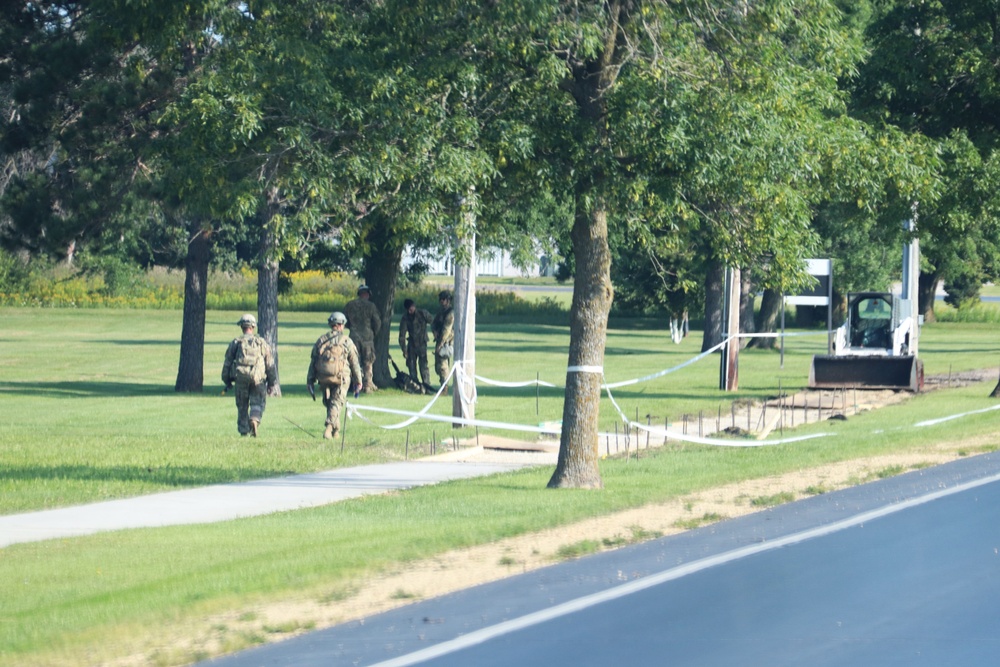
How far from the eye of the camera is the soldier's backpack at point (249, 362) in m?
18.1

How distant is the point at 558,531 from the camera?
1154 cm

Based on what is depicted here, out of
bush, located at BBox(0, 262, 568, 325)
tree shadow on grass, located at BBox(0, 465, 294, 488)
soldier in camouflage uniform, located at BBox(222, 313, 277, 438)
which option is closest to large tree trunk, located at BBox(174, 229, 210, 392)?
soldier in camouflage uniform, located at BBox(222, 313, 277, 438)

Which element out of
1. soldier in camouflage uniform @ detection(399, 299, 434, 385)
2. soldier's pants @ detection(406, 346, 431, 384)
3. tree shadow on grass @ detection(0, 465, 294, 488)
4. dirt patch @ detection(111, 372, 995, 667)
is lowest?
tree shadow on grass @ detection(0, 465, 294, 488)

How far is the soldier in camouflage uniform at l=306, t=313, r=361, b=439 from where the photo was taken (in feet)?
60.1

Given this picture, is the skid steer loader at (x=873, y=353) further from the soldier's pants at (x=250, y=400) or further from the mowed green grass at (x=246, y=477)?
the soldier's pants at (x=250, y=400)

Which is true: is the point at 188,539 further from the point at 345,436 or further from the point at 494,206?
the point at 345,436

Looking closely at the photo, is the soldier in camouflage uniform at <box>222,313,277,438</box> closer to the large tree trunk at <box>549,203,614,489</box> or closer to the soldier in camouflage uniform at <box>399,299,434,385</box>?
the large tree trunk at <box>549,203,614,489</box>

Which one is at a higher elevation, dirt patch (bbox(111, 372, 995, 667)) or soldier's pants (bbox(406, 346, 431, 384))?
soldier's pants (bbox(406, 346, 431, 384))

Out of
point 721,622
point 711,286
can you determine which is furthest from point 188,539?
point 711,286

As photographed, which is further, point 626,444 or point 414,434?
point 414,434

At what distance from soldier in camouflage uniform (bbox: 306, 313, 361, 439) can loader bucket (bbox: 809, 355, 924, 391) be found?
1185 centimetres

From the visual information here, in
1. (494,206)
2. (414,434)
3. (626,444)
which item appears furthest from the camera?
(414,434)

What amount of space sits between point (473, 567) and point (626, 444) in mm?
8655

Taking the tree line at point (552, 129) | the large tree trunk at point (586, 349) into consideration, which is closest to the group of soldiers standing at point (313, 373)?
the tree line at point (552, 129)
